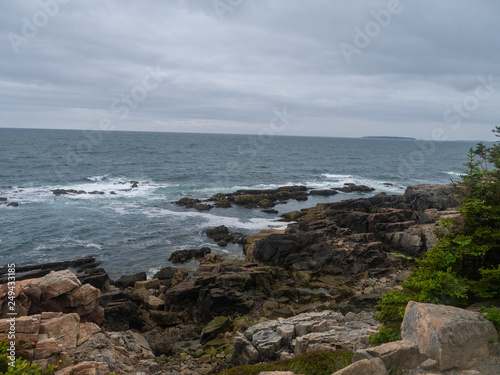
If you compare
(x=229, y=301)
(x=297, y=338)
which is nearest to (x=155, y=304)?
(x=229, y=301)

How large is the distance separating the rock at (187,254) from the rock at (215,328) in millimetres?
12045

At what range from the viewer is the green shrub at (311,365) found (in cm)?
1212

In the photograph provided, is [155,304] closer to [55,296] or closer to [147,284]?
[147,284]

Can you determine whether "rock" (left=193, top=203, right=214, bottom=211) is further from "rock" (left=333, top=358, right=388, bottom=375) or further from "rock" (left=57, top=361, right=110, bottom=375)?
"rock" (left=333, top=358, right=388, bottom=375)

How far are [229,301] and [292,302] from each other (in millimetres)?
4870

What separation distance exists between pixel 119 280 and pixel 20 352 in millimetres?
15431

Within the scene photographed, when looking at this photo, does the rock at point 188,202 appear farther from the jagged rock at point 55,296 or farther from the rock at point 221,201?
the jagged rock at point 55,296

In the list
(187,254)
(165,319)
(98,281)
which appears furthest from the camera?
(187,254)

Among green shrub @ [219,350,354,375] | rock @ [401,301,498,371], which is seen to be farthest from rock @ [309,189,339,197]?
rock @ [401,301,498,371]

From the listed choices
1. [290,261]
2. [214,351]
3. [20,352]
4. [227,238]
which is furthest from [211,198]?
[20,352]

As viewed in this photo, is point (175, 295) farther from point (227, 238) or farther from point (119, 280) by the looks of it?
point (227, 238)

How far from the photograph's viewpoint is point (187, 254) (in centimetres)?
3275

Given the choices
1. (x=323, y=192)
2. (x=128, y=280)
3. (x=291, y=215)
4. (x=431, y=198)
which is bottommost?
(x=128, y=280)

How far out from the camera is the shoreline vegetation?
463 inches
